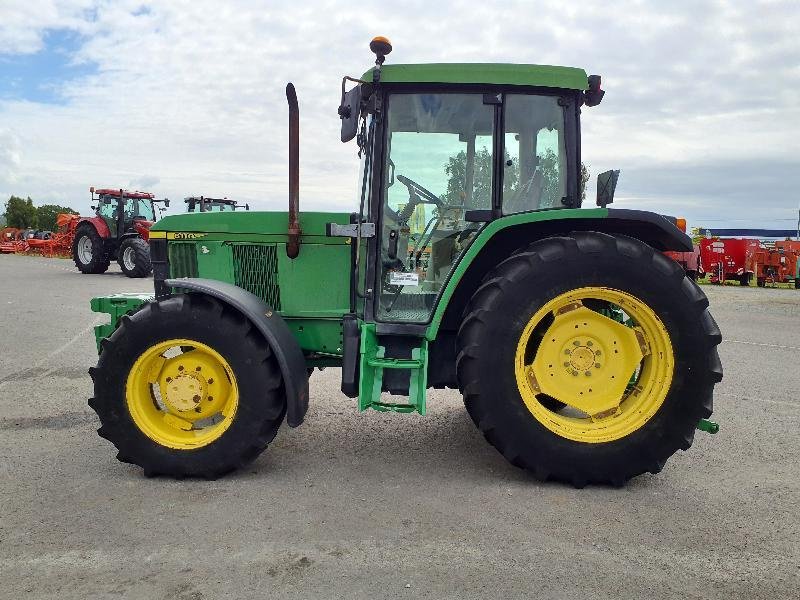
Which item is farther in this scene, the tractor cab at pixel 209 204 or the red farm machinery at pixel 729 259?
the red farm machinery at pixel 729 259

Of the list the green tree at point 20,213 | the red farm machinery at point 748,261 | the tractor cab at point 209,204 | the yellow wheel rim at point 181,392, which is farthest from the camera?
the green tree at point 20,213

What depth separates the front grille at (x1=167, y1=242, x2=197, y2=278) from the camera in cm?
425

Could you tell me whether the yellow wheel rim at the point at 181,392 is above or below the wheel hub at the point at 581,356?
below

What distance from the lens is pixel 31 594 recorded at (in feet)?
7.82

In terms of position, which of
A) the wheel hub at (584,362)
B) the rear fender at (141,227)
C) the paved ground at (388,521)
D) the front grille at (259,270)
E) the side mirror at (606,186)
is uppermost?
the rear fender at (141,227)

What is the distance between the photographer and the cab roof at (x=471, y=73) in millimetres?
3561

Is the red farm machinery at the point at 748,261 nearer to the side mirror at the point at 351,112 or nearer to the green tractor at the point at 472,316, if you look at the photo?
the green tractor at the point at 472,316

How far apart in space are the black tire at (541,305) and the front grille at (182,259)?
6.43 ft

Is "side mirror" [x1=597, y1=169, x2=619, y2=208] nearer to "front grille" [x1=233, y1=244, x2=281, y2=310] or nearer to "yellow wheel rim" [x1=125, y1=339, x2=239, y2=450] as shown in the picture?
"front grille" [x1=233, y1=244, x2=281, y2=310]

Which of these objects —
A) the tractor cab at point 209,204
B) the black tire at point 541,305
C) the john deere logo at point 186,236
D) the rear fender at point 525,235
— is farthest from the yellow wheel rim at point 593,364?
the tractor cab at point 209,204

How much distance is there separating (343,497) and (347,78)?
7.31 feet

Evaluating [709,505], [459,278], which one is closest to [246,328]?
[459,278]

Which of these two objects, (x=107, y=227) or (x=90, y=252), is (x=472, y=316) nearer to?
(x=107, y=227)

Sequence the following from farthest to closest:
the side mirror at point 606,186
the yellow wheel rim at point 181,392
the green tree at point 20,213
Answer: the green tree at point 20,213 → the side mirror at point 606,186 → the yellow wheel rim at point 181,392
